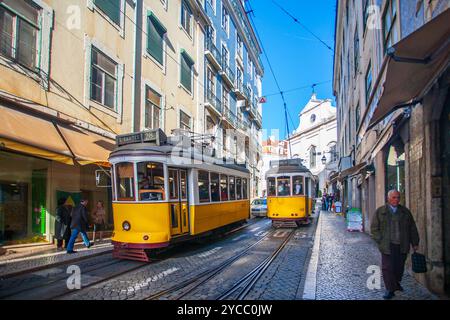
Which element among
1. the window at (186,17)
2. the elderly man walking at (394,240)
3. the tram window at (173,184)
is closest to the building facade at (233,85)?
the window at (186,17)

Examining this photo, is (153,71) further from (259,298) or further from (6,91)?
(259,298)

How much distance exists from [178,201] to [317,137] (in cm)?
4125

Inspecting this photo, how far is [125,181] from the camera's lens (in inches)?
328

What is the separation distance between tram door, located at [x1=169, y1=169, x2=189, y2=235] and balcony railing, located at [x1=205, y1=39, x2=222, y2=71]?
15.7 metres

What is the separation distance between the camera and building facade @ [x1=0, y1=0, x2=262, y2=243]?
891cm

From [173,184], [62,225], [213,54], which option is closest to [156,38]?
[213,54]

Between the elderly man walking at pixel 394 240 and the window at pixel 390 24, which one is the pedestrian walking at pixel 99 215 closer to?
the elderly man walking at pixel 394 240

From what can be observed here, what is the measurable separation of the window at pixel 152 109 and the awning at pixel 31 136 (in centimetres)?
617

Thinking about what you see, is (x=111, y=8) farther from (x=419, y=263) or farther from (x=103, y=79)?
(x=419, y=263)

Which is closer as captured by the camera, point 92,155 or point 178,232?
point 178,232

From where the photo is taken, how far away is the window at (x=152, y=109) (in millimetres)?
15672
